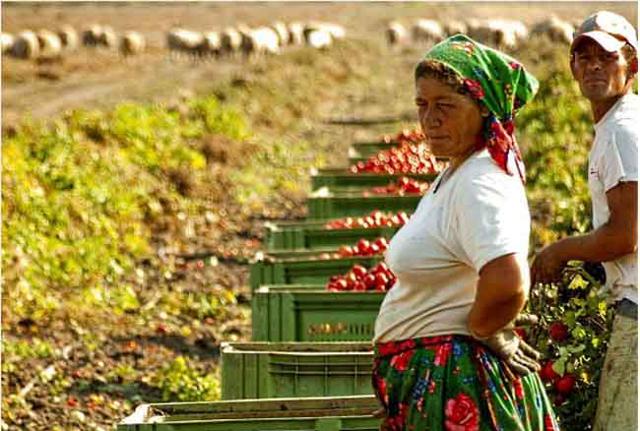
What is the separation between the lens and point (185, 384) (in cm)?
812

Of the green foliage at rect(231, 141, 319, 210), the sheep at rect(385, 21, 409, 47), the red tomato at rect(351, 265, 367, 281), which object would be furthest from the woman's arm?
the sheep at rect(385, 21, 409, 47)

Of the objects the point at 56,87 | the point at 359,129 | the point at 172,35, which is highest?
the point at 172,35

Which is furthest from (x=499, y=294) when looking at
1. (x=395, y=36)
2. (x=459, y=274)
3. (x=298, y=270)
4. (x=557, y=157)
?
(x=395, y=36)

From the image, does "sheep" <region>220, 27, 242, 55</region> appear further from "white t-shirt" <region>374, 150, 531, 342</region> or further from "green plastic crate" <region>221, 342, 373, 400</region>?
"white t-shirt" <region>374, 150, 531, 342</region>

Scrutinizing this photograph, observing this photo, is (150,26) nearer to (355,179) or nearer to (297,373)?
(355,179)

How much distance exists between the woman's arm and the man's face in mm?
978

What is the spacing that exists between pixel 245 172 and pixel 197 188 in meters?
2.06

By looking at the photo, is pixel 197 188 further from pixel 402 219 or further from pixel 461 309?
pixel 461 309

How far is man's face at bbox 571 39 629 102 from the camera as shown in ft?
15.8

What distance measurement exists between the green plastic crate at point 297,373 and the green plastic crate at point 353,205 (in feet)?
13.2

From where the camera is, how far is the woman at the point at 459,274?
4117 mm

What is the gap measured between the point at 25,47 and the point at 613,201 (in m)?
30.7

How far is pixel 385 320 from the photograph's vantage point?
4289mm

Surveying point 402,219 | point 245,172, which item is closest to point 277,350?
point 402,219
